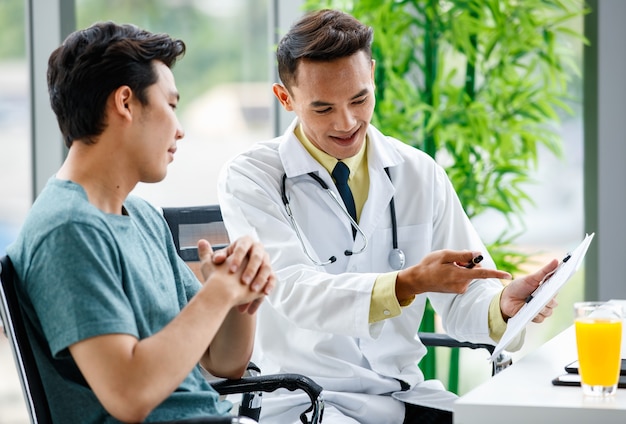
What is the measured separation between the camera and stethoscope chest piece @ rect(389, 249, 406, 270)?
6.84 feet

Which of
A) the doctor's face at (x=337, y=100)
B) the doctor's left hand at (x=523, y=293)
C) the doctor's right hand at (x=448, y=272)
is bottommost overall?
the doctor's left hand at (x=523, y=293)

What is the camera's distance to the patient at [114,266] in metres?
1.30

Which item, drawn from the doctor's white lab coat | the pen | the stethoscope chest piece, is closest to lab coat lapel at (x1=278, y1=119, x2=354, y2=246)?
the doctor's white lab coat

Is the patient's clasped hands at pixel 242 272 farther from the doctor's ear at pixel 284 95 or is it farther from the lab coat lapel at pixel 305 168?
the doctor's ear at pixel 284 95

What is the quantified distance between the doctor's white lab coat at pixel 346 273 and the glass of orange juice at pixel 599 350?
51 cm

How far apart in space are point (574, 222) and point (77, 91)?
9.38 feet

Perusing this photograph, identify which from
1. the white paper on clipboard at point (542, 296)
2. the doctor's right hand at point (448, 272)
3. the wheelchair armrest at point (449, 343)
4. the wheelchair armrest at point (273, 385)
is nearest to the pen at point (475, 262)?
the doctor's right hand at point (448, 272)

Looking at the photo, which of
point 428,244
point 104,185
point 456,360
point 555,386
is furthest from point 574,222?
point 104,185

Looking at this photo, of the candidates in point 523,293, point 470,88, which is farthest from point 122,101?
point 470,88

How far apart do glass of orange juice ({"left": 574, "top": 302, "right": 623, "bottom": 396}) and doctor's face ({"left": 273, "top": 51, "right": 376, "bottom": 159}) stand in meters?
0.79

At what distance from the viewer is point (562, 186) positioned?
391 cm

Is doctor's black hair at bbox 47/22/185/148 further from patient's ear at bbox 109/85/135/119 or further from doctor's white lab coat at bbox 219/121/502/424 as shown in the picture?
doctor's white lab coat at bbox 219/121/502/424

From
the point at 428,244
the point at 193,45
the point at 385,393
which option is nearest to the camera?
the point at 385,393

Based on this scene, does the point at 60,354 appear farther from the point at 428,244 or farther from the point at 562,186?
the point at 562,186
